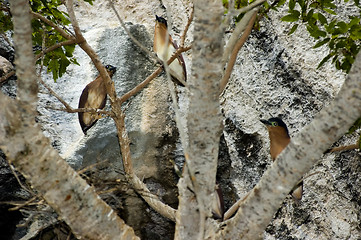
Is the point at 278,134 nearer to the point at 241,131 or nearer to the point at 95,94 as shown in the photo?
the point at 241,131

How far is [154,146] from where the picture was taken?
3.21m

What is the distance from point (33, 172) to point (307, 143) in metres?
0.89

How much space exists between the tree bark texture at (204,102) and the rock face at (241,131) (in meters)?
1.01

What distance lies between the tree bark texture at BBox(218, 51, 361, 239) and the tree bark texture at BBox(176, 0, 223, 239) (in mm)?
157

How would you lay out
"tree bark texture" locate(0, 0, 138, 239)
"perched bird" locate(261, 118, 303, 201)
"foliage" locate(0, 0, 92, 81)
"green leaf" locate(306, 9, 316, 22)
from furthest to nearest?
"perched bird" locate(261, 118, 303, 201) → "foliage" locate(0, 0, 92, 81) → "green leaf" locate(306, 9, 316, 22) → "tree bark texture" locate(0, 0, 138, 239)

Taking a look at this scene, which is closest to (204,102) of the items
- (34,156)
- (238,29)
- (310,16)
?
(238,29)

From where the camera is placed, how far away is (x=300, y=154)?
1436 millimetres

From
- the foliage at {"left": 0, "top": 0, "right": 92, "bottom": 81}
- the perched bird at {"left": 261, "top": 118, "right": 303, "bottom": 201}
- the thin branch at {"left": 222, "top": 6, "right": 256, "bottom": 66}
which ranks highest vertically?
the foliage at {"left": 0, "top": 0, "right": 92, "bottom": 81}

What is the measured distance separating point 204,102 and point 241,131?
5.29ft

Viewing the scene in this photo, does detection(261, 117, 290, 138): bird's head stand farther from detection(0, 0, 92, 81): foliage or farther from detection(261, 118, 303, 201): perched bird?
detection(0, 0, 92, 81): foliage

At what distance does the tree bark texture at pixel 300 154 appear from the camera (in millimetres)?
1389

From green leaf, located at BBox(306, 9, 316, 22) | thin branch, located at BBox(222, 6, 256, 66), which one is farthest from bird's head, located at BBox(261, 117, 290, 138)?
thin branch, located at BBox(222, 6, 256, 66)

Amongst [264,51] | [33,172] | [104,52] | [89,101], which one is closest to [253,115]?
[264,51]

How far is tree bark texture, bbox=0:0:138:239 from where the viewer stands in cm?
135
